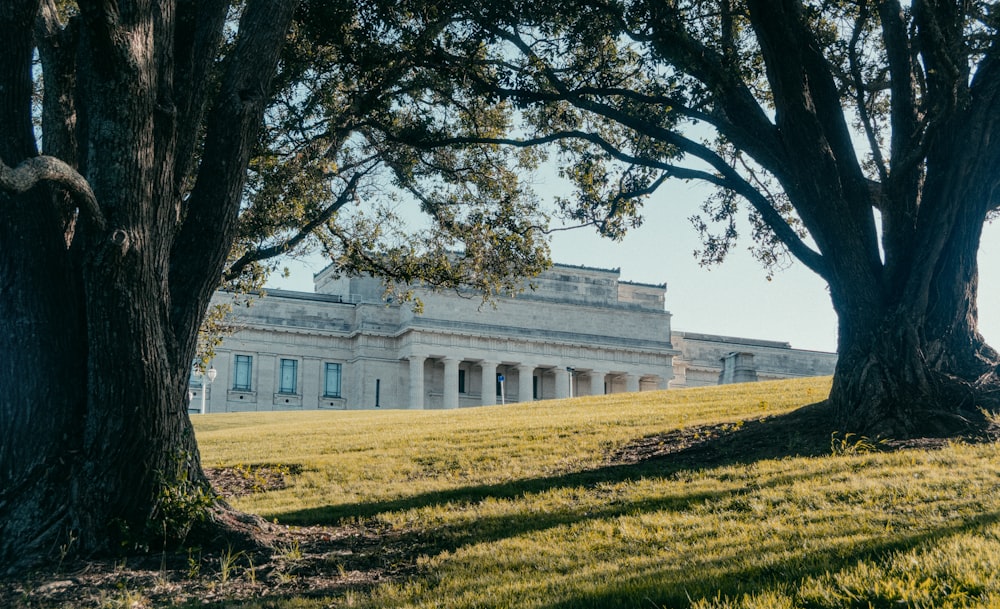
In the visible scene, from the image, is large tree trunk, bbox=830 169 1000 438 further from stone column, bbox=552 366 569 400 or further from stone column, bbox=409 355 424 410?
stone column, bbox=552 366 569 400

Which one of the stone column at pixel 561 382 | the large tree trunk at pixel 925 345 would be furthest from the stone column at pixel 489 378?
the large tree trunk at pixel 925 345

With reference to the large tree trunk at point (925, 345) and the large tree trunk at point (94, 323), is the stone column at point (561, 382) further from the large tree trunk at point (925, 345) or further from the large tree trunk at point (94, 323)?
the large tree trunk at point (94, 323)

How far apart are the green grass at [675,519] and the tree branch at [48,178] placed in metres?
3.01

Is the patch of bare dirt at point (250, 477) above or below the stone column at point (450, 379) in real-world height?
below

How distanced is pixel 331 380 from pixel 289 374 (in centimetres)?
289

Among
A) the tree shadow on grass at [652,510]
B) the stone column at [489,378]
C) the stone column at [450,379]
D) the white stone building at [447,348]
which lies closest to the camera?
the tree shadow on grass at [652,510]

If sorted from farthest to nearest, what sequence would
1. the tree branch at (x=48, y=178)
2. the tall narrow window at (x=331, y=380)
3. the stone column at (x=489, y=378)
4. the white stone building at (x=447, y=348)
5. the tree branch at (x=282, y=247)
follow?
the stone column at (x=489, y=378), the tall narrow window at (x=331, y=380), the white stone building at (x=447, y=348), the tree branch at (x=282, y=247), the tree branch at (x=48, y=178)

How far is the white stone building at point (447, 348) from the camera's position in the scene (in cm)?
5828

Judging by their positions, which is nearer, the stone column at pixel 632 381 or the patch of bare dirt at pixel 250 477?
the patch of bare dirt at pixel 250 477

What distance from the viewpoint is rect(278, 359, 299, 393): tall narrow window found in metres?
59.5

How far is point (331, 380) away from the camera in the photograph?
60.7m

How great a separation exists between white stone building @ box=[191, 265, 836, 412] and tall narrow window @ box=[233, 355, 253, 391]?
0.22 feet

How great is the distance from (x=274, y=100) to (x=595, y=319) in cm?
5320

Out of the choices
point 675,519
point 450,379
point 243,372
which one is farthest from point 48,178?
point 450,379
